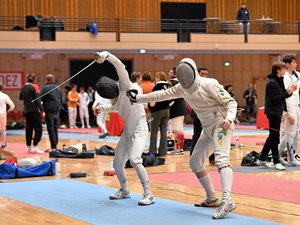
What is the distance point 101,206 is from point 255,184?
254 centimetres

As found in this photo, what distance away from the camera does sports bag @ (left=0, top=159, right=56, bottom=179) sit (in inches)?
415

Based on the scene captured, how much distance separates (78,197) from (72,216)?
132 cm

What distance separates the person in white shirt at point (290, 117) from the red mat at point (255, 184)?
4.37 ft

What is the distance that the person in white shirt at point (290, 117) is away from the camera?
11.2 meters

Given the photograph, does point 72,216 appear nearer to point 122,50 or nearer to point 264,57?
point 122,50

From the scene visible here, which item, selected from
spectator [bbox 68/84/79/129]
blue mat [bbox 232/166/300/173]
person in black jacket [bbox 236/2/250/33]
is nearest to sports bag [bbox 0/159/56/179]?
blue mat [bbox 232/166/300/173]

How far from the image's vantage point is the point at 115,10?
1171 inches

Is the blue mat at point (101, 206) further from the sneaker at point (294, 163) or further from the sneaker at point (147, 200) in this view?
the sneaker at point (294, 163)

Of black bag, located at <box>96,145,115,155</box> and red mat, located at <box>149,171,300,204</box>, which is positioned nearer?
red mat, located at <box>149,171,300,204</box>

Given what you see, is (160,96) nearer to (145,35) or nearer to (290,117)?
(290,117)

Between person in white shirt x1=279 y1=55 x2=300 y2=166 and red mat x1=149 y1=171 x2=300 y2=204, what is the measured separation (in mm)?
1333

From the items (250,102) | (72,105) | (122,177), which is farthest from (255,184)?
(250,102)

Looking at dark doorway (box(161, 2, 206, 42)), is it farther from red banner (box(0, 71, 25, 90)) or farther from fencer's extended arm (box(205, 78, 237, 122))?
fencer's extended arm (box(205, 78, 237, 122))

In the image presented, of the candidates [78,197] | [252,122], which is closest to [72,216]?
[78,197]
